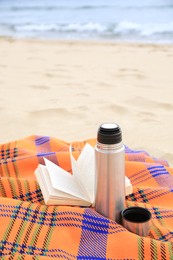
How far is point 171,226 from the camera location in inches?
50.9

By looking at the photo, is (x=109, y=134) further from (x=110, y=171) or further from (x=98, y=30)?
(x=98, y=30)

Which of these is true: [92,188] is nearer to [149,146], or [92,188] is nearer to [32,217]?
[32,217]

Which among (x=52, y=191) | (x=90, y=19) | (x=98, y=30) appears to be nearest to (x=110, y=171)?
(x=52, y=191)

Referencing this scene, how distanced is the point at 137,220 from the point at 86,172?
21 centimetres

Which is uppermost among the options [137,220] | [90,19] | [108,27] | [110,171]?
[110,171]

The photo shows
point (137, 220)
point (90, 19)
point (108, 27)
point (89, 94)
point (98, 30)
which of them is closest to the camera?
point (137, 220)

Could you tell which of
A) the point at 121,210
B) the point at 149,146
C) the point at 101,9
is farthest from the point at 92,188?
the point at 101,9

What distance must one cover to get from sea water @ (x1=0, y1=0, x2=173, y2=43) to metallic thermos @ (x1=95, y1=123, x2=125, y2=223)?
5.10 metres

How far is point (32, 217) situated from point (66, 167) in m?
0.38

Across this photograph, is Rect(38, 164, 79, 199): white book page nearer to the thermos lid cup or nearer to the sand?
the thermos lid cup

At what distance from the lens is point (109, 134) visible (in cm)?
111

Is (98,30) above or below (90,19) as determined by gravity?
above

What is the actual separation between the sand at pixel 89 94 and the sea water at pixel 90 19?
5.75 ft

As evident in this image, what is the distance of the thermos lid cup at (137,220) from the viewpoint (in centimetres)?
117
